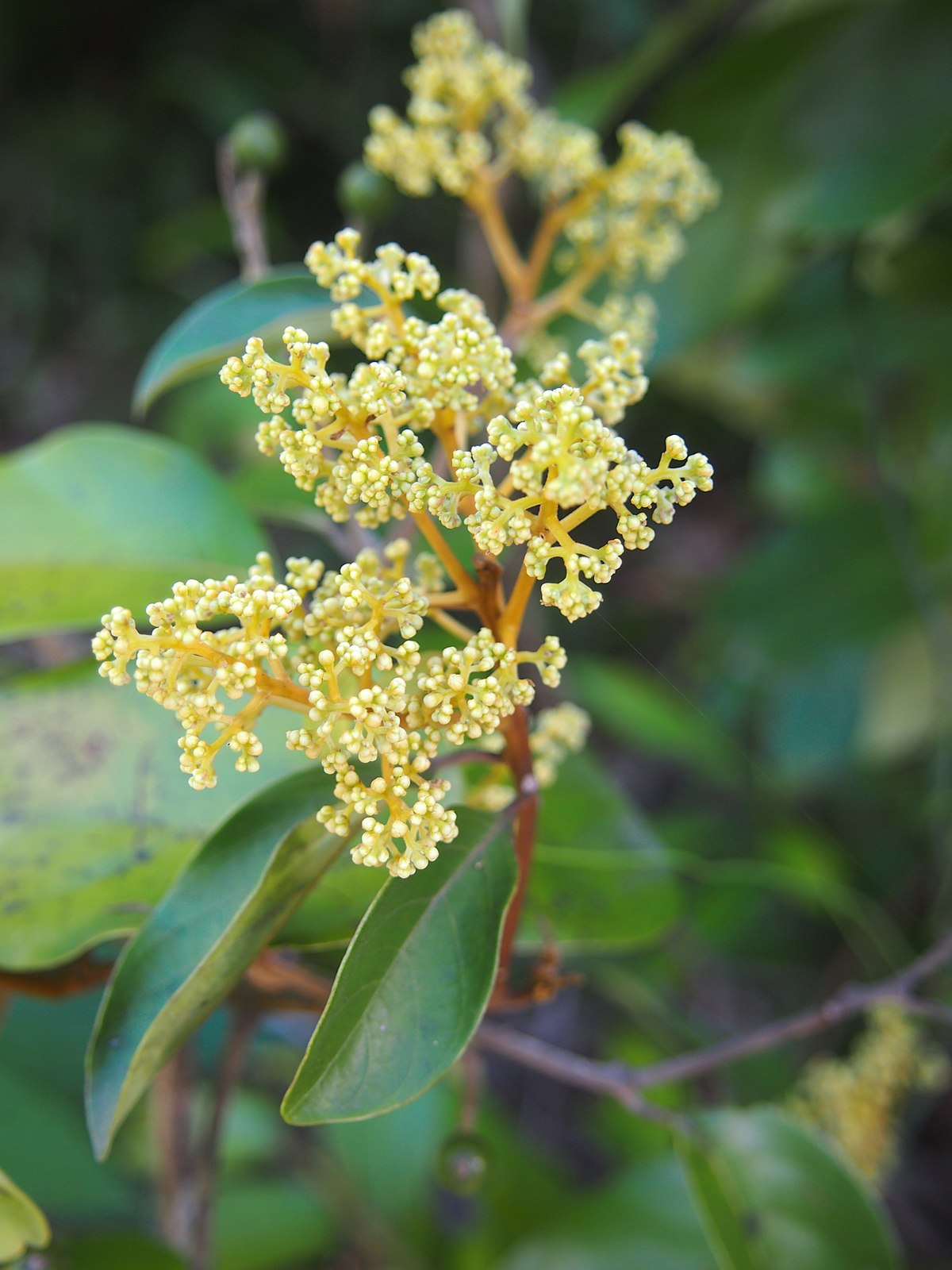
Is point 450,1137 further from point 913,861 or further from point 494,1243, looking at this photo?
point 913,861

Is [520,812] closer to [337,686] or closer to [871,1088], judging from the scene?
[337,686]

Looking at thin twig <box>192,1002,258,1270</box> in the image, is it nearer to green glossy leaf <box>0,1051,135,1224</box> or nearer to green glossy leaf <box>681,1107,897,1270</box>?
green glossy leaf <box>0,1051,135,1224</box>

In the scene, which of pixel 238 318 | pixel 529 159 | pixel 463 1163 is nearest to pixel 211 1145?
pixel 463 1163

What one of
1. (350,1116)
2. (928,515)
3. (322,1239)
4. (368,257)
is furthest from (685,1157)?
(368,257)

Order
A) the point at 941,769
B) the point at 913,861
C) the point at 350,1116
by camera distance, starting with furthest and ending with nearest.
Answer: the point at 913,861
the point at 941,769
the point at 350,1116

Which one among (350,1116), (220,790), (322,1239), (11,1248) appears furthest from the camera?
(322,1239)
